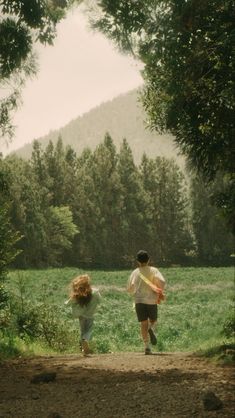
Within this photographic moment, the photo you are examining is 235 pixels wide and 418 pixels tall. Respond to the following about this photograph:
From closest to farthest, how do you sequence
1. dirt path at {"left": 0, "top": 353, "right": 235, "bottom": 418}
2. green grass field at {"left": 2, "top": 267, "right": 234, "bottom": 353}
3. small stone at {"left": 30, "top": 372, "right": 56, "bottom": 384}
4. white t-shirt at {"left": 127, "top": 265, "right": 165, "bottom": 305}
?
dirt path at {"left": 0, "top": 353, "right": 235, "bottom": 418}, small stone at {"left": 30, "top": 372, "right": 56, "bottom": 384}, white t-shirt at {"left": 127, "top": 265, "right": 165, "bottom": 305}, green grass field at {"left": 2, "top": 267, "right": 234, "bottom": 353}

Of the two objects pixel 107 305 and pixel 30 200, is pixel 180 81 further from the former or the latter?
pixel 30 200

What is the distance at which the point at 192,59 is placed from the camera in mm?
7355

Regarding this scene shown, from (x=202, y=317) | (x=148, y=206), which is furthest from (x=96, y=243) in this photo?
(x=202, y=317)

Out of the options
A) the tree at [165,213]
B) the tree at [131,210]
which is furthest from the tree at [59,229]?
the tree at [165,213]

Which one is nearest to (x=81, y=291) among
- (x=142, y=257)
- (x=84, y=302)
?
(x=84, y=302)

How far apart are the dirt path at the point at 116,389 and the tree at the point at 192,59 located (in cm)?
320

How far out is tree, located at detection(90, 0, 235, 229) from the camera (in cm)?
716

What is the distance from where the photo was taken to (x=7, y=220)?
379 inches

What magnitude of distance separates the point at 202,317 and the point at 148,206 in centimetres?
5874

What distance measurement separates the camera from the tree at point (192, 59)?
7.16 metres

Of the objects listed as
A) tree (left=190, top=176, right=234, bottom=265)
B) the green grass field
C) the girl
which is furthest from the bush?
tree (left=190, top=176, right=234, bottom=265)

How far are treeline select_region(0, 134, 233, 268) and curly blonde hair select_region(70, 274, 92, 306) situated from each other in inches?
2093

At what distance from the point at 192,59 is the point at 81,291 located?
4938 millimetres

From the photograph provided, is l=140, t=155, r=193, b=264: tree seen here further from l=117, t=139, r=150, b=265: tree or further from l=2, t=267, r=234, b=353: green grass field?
l=2, t=267, r=234, b=353: green grass field
